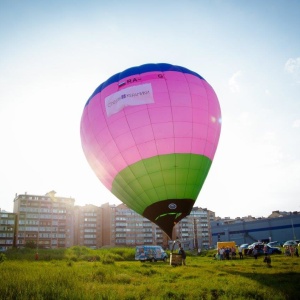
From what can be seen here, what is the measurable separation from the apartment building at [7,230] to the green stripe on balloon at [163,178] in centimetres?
8658

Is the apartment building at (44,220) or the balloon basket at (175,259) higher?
the apartment building at (44,220)

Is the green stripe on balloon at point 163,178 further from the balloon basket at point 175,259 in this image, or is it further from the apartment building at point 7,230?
the apartment building at point 7,230

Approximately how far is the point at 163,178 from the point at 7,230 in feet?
292

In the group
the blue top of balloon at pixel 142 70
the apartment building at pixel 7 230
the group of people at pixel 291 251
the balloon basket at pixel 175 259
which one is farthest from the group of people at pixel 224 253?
the apartment building at pixel 7 230

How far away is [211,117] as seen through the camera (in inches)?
630

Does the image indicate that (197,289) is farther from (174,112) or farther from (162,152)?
(174,112)

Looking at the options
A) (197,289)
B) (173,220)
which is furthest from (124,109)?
(197,289)

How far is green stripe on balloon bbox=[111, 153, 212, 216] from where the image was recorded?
14555 mm

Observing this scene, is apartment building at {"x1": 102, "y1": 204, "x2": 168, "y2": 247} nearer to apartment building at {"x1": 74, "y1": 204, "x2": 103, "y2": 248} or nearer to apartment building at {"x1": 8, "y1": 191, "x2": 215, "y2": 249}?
apartment building at {"x1": 8, "y1": 191, "x2": 215, "y2": 249}

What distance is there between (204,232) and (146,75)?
Result: 121m

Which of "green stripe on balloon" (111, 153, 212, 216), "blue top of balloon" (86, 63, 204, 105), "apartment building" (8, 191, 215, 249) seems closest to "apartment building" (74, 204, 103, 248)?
"apartment building" (8, 191, 215, 249)

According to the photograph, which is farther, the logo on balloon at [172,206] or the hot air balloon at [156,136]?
the logo on balloon at [172,206]

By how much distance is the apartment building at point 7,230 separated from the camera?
87500 mm

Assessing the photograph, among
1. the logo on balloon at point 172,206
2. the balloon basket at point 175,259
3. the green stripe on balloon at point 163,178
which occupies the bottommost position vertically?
the balloon basket at point 175,259
